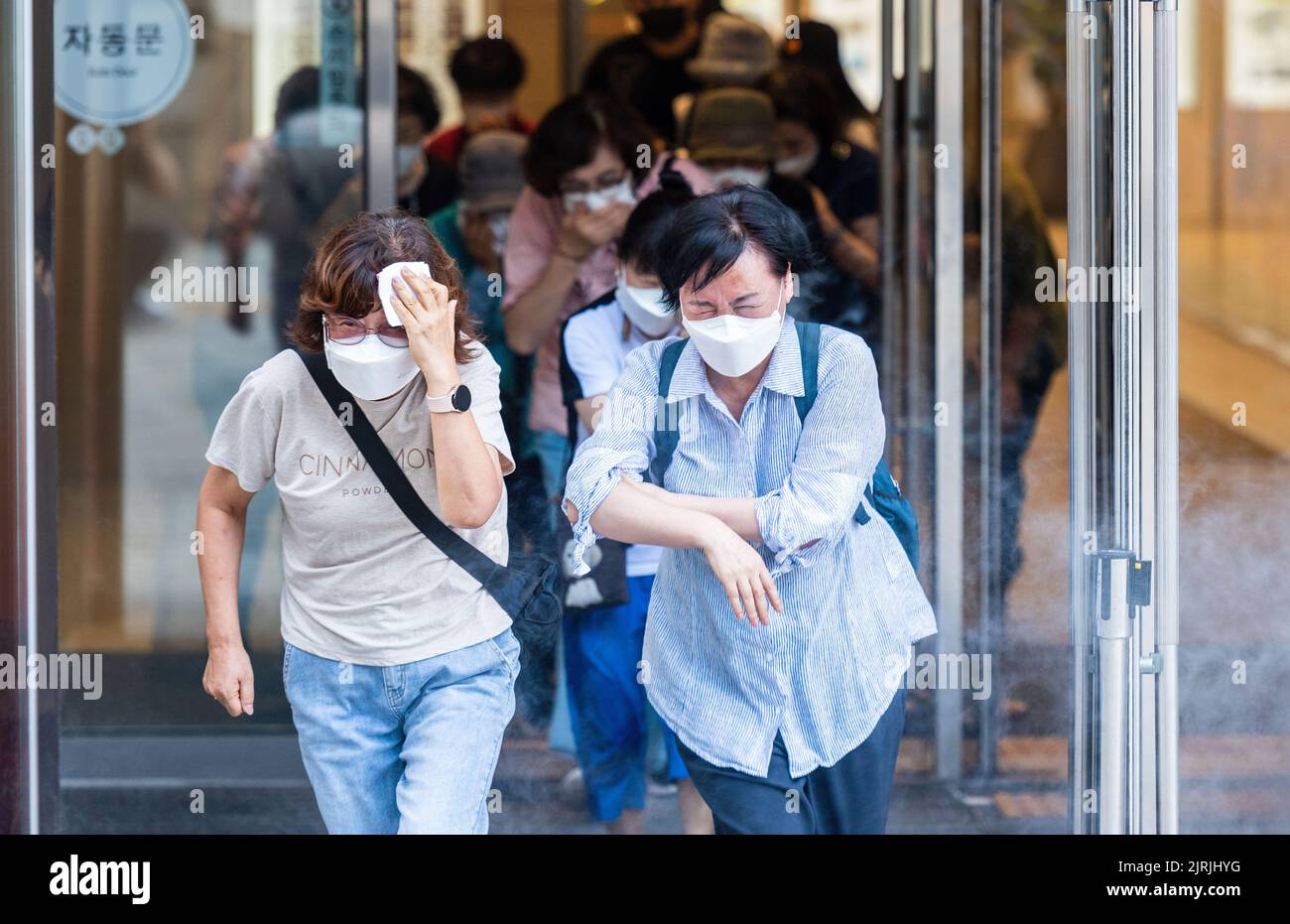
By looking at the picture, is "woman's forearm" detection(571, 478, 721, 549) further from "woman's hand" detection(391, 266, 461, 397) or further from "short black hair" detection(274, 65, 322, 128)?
"short black hair" detection(274, 65, 322, 128)

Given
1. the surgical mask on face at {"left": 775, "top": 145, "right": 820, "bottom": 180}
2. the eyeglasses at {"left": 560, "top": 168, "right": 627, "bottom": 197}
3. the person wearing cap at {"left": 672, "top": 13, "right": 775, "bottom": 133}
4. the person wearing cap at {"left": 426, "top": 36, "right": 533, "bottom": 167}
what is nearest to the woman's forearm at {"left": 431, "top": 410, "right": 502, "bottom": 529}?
the eyeglasses at {"left": 560, "top": 168, "right": 627, "bottom": 197}

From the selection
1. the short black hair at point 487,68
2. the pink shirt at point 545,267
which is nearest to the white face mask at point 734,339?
the pink shirt at point 545,267

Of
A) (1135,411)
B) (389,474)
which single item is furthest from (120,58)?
(1135,411)

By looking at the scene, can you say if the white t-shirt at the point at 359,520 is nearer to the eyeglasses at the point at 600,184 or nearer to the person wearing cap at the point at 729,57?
the eyeglasses at the point at 600,184

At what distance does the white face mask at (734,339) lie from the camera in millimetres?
2672

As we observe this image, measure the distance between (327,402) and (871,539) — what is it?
945mm

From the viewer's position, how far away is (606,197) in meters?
3.94

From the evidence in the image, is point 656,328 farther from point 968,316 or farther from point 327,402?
point 968,316

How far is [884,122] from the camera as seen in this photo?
4.66m

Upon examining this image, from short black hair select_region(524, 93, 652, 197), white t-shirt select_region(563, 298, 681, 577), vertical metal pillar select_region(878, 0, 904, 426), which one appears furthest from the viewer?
vertical metal pillar select_region(878, 0, 904, 426)

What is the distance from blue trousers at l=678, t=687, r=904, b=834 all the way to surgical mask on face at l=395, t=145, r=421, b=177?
2272mm

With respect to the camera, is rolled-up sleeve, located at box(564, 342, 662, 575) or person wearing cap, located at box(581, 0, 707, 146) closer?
rolled-up sleeve, located at box(564, 342, 662, 575)

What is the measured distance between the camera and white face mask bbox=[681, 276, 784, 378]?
2672 millimetres
